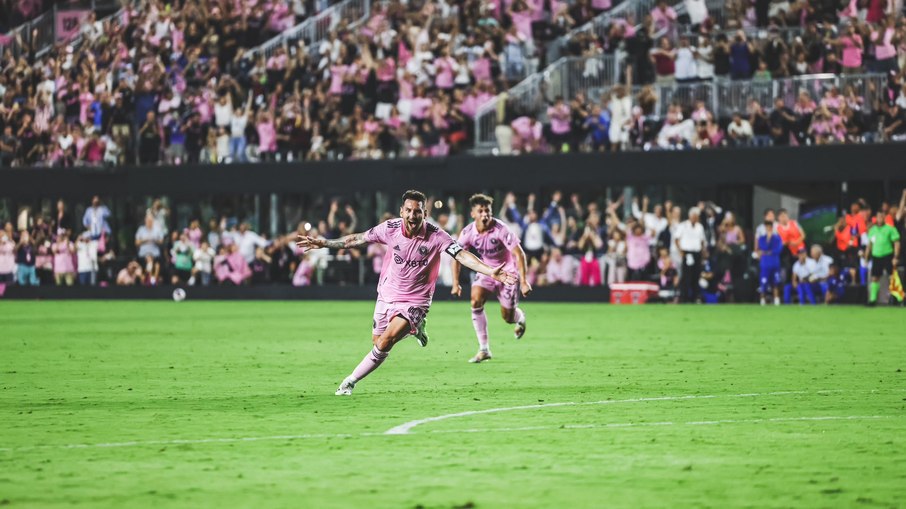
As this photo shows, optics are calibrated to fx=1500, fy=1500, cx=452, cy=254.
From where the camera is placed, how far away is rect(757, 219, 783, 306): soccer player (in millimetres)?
31625

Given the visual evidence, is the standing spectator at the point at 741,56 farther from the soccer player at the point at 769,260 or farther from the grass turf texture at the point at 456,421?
the grass turf texture at the point at 456,421

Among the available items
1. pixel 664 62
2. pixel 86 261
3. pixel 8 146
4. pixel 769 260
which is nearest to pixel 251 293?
pixel 86 261

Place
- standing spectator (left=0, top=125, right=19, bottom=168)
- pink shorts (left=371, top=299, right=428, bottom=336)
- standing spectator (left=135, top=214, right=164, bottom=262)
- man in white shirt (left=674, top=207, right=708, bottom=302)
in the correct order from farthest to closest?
standing spectator (left=0, top=125, right=19, bottom=168) < standing spectator (left=135, top=214, right=164, bottom=262) < man in white shirt (left=674, top=207, right=708, bottom=302) < pink shorts (left=371, top=299, right=428, bottom=336)

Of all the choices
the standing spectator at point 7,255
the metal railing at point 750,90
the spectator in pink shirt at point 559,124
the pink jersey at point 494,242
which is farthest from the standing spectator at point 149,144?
the pink jersey at point 494,242

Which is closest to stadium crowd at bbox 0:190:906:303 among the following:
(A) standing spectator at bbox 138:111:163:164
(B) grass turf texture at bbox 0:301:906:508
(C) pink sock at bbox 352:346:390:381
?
(A) standing spectator at bbox 138:111:163:164

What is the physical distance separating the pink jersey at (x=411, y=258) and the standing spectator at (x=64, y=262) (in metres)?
28.7

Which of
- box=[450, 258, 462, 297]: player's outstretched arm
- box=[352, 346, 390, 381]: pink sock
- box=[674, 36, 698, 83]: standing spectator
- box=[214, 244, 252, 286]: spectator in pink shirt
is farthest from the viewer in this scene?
box=[214, 244, 252, 286]: spectator in pink shirt

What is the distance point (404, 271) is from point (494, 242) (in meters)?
5.14

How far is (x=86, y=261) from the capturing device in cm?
4041

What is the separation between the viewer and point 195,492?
8273 mm

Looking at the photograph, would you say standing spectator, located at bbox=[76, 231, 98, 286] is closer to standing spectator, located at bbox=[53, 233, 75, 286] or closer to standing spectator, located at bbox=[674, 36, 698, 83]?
standing spectator, located at bbox=[53, 233, 75, 286]

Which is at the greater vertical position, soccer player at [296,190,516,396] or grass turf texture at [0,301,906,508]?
soccer player at [296,190,516,396]

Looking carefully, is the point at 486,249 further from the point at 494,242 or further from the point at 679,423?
the point at 679,423

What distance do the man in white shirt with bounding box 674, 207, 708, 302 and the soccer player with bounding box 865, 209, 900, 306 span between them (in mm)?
3799
